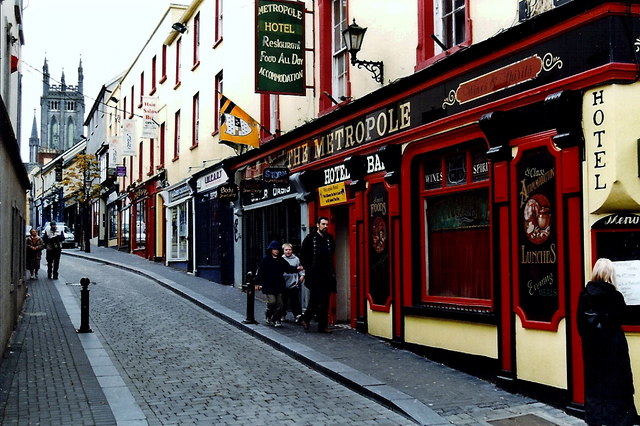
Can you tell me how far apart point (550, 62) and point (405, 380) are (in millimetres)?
4003

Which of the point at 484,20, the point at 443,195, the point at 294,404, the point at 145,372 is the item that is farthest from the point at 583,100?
the point at 145,372

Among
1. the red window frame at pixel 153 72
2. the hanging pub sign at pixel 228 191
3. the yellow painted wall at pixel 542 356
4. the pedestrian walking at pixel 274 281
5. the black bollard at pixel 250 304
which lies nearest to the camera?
the yellow painted wall at pixel 542 356

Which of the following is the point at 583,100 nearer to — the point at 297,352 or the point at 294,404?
the point at 294,404

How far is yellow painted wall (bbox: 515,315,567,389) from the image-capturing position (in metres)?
7.48

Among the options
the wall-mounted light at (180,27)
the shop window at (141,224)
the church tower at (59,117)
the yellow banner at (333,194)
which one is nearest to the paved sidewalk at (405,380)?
the yellow banner at (333,194)

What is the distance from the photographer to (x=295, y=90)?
1422 cm

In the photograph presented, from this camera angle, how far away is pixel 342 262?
13.7m

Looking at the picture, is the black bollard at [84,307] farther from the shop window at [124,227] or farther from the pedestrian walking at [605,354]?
the shop window at [124,227]

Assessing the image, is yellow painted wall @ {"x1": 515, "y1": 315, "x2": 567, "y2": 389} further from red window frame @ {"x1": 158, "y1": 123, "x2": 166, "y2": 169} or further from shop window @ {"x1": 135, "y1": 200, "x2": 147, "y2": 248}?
shop window @ {"x1": 135, "y1": 200, "x2": 147, "y2": 248}

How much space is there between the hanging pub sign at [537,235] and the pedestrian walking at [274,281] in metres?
5.81

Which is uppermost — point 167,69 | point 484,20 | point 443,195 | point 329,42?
point 167,69

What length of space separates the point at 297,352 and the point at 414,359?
5.50ft

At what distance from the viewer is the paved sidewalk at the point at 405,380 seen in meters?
7.30

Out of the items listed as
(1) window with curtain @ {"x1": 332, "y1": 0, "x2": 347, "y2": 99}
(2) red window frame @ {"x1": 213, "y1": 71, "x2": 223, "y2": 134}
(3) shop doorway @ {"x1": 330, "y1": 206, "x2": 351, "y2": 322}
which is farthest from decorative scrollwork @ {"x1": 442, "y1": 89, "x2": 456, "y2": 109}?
(2) red window frame @ {"x1": 213, "y1": 71, "x2": 223, "y2": 134}
